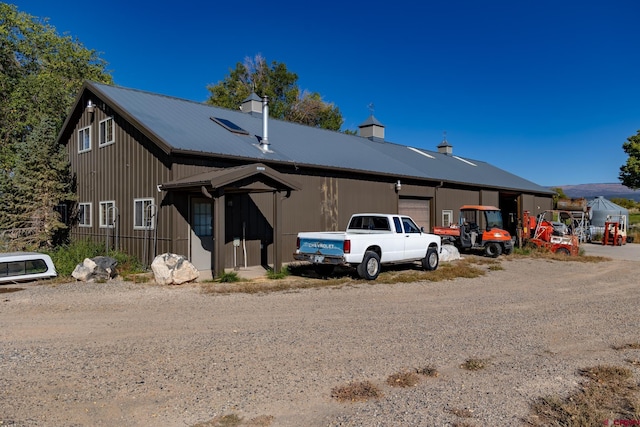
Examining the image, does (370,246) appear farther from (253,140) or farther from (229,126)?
(229,126)

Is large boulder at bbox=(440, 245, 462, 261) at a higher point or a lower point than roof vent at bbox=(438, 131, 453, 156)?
lower

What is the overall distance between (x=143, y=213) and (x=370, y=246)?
7129 mm

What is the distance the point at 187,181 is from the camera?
1197 cm

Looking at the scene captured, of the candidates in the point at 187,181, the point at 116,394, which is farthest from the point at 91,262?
the point at 116,394

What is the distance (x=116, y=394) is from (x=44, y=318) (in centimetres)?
412

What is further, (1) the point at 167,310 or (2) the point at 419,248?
(2) the point at 419,248

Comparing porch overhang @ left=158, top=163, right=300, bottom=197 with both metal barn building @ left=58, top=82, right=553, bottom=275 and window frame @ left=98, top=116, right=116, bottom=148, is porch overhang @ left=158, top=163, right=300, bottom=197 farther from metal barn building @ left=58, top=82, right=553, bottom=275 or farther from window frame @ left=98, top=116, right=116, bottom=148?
window frame @ left=98, top=116, right=116, bottom=148

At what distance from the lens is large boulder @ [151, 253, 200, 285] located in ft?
36.4

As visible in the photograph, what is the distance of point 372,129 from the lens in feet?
90.5

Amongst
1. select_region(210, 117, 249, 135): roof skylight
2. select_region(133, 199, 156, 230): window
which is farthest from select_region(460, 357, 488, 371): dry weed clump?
select_region(210, 117, 249, 135): roof skylight

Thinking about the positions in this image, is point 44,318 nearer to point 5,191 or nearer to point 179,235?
point 179,235

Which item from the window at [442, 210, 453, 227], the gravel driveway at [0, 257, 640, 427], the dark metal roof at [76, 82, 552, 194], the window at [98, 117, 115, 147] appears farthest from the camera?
the window at [442, 210, 453, 227]

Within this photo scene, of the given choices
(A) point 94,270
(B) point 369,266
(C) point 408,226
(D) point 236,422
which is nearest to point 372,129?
(C) point 408,226

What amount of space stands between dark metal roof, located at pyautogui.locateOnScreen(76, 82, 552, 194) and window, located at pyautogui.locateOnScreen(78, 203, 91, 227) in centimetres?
431
